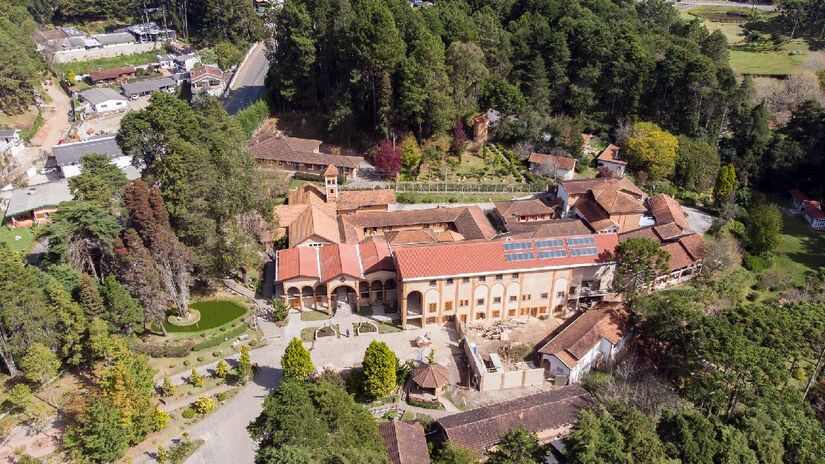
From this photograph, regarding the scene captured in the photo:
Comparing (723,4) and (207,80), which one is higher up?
(723,4)

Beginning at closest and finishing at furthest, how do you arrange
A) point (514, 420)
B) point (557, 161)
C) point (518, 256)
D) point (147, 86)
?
1. point (514, 420)
2. point (518, 256)
3. point (557, 161)
4. point (147, 86)

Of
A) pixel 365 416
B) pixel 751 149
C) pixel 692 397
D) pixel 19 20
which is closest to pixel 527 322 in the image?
pixel 692 397

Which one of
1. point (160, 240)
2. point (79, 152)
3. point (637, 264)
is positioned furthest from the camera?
point (79, 152)

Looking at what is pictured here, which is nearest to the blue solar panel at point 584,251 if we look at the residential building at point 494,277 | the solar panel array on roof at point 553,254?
the residential building at point 494,277

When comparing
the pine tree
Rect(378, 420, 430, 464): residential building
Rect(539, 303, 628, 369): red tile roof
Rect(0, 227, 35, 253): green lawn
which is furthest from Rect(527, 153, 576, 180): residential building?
Rect(0, 227, 35, 253): green lawn

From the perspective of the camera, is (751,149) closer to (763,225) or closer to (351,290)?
(763,225)

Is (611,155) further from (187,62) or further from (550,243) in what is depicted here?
(187,62)

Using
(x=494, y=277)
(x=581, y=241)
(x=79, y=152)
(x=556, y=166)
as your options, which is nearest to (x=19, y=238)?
(x=79, y=152)
